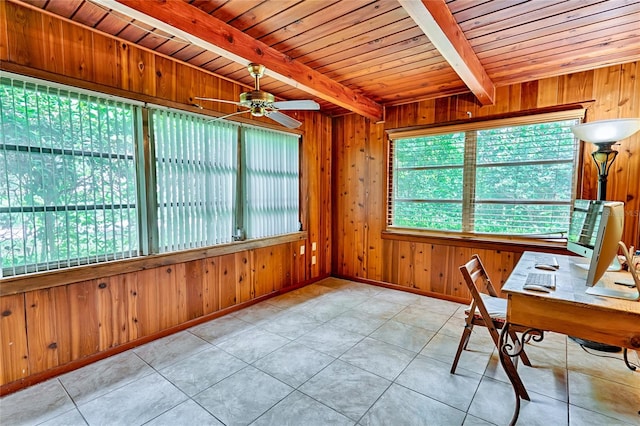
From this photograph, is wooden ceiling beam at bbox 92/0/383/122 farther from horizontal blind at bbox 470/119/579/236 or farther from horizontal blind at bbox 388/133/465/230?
horizontal blind at bbox 470/119/579/236

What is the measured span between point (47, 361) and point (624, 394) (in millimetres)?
3963

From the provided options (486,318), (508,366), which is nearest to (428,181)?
(486,318)

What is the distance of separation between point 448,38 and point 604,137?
1539 millimetres

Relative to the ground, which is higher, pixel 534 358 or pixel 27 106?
pixel 27 106

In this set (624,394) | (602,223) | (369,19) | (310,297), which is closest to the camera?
(602,223)

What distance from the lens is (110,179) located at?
2.39 m

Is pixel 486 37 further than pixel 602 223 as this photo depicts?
Yes

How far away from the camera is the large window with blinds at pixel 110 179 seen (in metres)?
1.99

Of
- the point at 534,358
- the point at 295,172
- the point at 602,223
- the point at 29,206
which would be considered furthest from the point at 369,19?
the point at 534,358

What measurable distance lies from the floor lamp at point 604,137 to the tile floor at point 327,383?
815 millimetres

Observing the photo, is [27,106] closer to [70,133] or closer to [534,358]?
[70,133]

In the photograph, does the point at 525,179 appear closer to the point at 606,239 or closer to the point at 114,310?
the point at 606,239

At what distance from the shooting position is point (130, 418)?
1.75m

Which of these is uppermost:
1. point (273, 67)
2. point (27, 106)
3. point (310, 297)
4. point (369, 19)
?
point (369, 19)
